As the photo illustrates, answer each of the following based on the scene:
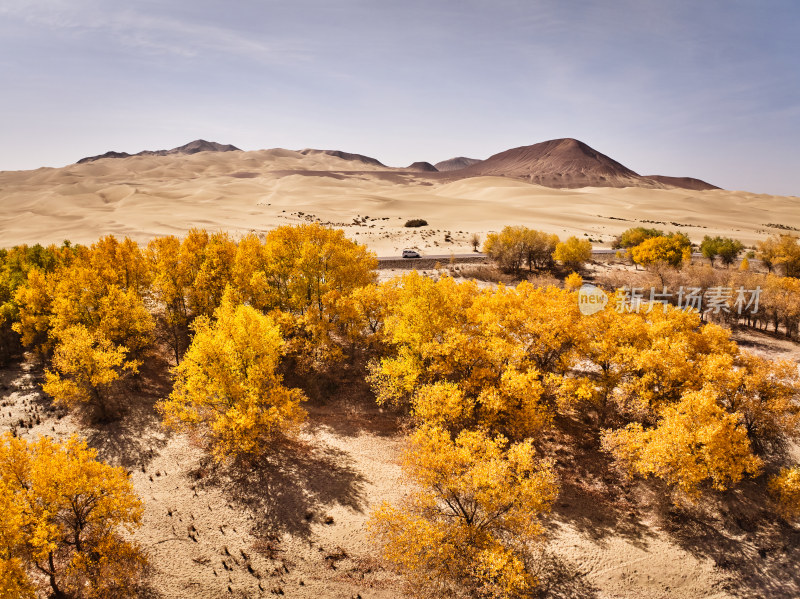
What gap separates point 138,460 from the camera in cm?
2598

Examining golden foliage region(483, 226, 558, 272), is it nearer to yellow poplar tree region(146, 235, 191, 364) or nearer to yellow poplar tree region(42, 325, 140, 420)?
yellow poplar tree region(146, 235, 191, 364)

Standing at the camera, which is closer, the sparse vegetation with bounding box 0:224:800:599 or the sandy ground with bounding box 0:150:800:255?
the sparse vegetation with bounding box 0:224:800:599

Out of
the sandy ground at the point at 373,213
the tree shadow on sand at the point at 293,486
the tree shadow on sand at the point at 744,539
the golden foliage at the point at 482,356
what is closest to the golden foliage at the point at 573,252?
the sandy ground at the point at 373,213

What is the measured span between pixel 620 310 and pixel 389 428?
69.5ft

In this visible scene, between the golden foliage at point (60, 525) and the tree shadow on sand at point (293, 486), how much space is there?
5.69 m

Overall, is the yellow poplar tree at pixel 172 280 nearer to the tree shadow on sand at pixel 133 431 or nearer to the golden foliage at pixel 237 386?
the tree shadow on sand at pixel 133 431

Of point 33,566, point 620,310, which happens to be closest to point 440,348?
point 620,310

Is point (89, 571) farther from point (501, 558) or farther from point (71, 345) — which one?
point (501, 558)

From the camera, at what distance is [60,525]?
18.7 m

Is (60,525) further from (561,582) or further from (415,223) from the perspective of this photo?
(415,223)

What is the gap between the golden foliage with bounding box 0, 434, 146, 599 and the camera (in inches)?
632

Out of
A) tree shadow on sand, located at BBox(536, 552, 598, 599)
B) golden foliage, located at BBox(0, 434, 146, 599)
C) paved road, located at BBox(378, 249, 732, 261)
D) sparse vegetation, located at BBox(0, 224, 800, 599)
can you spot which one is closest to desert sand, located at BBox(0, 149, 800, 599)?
tree shadow on sand, located at BBox(536, 552, 598, 599)

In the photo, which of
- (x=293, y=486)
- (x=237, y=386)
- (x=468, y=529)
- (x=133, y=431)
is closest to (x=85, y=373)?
(x=133, y=431)

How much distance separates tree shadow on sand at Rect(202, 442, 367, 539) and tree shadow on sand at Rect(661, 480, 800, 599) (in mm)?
17527
